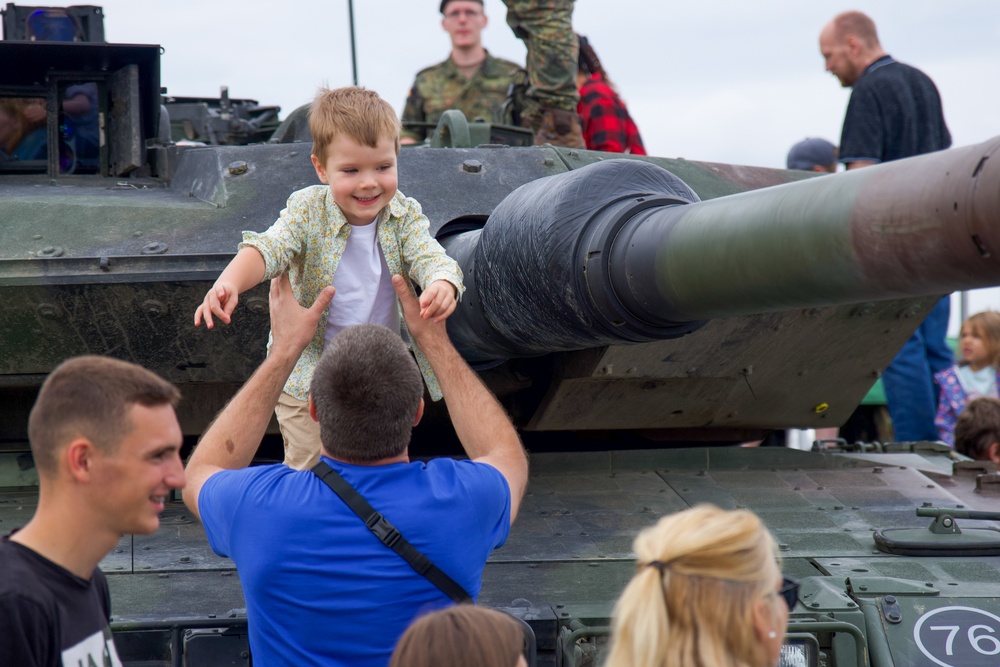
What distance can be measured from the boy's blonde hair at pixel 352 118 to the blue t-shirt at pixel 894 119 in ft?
11.6

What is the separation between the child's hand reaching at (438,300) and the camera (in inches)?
129

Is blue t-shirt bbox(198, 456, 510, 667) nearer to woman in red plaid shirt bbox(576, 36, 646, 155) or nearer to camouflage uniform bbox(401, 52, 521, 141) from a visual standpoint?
woman in red plaid shirt bbox(576, 36, 646, 155)

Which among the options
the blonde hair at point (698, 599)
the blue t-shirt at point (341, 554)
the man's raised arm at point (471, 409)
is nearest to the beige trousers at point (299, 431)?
the man's raised arm at point (471, 409)

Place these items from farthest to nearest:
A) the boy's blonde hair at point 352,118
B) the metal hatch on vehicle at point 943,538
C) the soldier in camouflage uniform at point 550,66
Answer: the soldier in camouflage uniform at point 550,66
the metal hatch on vehicle at point 943,538
the boy's blonde hair at point 352,118

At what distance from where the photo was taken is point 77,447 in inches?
94.5

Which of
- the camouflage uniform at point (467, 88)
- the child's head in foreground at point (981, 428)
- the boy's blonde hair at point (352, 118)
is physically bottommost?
the child's head in foreground at point (981, 428)

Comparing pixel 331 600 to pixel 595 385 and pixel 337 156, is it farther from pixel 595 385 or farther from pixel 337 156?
pixel 595 385

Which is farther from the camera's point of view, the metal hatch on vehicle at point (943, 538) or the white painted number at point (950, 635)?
the metal hatch on vehicle at point (943, 538)

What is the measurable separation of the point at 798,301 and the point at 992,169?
25.8 inches

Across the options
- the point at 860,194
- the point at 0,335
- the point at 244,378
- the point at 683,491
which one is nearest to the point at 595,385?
the point at 683,491

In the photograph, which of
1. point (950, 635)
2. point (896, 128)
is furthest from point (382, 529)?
point (896, 128)

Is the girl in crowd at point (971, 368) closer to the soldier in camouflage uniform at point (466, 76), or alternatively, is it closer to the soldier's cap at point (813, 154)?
the soldier's cap at point (813, 154)

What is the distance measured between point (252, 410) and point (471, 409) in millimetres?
523

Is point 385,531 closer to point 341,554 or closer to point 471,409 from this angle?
point 341,554
